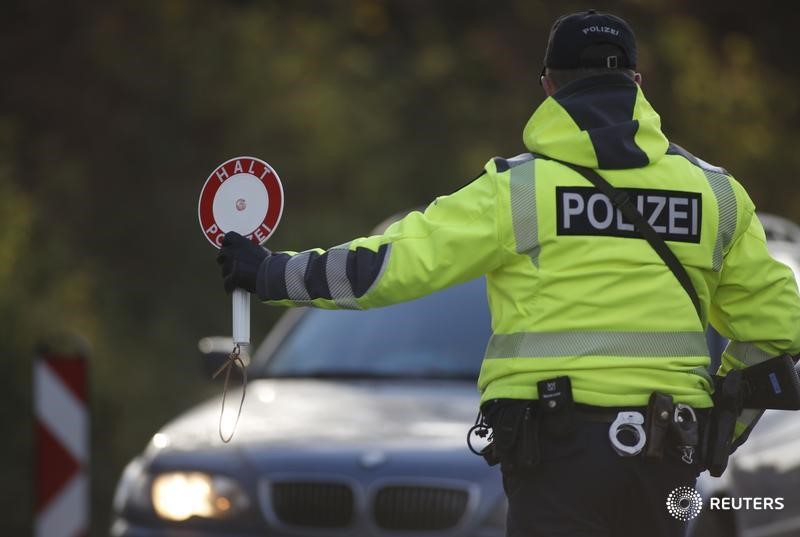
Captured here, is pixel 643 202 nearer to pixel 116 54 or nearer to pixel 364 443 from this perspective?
pixel 364 443

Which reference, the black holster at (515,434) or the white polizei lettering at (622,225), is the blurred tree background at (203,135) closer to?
the black holster at (515,434)

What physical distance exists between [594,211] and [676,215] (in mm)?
210

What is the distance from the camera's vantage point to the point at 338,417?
20.1 feet

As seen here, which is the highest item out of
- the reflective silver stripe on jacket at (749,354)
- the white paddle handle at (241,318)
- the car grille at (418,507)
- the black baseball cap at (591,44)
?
the black baseball cap at (591,44)

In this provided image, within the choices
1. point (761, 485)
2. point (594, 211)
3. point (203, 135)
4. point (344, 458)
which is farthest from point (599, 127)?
point (203, 135)

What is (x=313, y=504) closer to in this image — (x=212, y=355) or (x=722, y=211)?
(x=212, y=355)

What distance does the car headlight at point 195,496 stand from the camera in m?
5.75

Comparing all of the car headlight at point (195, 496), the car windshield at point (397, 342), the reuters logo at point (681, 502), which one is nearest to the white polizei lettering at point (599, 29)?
the reuters logo at point (681, 502)

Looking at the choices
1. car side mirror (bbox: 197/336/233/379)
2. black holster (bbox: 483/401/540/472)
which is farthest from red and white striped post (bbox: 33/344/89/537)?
black holster (bbox: 483/401/540/472)

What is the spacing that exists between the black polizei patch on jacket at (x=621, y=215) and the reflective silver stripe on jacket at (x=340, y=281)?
0.49 meters

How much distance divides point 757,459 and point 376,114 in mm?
11269

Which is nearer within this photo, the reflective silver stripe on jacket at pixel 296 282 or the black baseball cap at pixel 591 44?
the reflective silver stripe on jacket at pixel 296 282

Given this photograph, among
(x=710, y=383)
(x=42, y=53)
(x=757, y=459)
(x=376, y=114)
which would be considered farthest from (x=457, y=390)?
(x=376, y=114)

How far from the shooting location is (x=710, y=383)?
395 cm
